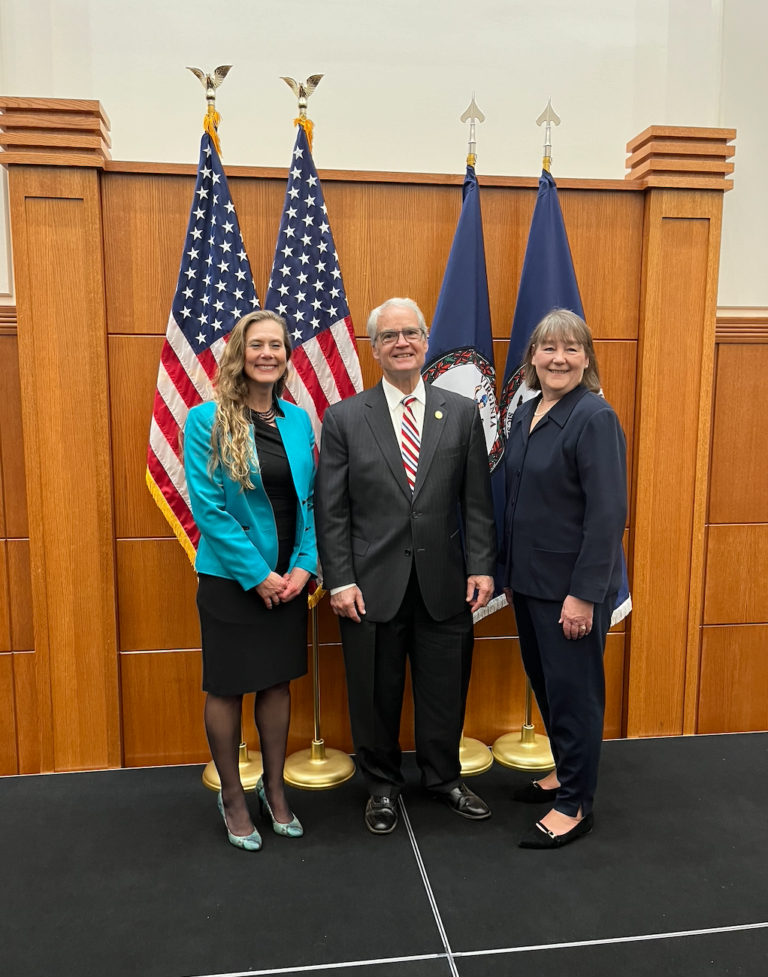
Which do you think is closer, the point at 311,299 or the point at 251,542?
the point at 251,542

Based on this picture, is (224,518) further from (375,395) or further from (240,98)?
(240,98)

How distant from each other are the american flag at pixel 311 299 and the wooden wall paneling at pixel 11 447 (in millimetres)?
1070

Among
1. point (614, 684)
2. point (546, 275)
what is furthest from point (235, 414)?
point (614, 684)

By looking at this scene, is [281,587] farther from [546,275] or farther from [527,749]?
[546,275]

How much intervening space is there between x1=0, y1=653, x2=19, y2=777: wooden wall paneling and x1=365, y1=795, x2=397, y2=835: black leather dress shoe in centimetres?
152

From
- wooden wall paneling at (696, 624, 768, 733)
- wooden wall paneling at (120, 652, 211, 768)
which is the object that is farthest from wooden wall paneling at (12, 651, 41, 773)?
wooden wall paneling at (696, 624, 768, 733)

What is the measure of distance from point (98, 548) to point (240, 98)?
2160 millimetres

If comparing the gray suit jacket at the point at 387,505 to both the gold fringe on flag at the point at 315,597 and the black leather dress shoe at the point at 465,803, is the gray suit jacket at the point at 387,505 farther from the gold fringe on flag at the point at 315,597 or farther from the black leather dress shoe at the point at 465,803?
the black leather dress shoe at the point at 465,803

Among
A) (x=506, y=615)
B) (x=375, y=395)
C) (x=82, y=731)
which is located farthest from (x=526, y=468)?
(x=82, y=731)

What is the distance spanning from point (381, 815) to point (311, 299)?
6.14 feet

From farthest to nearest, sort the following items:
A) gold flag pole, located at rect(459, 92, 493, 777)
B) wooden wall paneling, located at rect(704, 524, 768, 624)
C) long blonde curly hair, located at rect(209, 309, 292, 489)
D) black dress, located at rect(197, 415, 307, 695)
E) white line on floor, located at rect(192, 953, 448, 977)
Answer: wooden wall paneling, located at rect(704, 524, 768, 624) < gold flag pole, located at rect(459, 92, 493, 777) < black dress, located at rect(197, 415, 307, 695) < long blonde curly hair, located at rect(209, 309, 292, 489) < white line on floor, located at rect(192, 953, 448, 977)

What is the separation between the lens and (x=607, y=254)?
115 inches

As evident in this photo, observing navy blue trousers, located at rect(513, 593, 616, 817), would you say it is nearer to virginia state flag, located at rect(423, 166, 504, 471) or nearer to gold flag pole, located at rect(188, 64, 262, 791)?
virginia state flag, located at rect(423, 166, 504, 471)

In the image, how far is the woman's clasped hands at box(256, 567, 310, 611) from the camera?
87.4 inches
